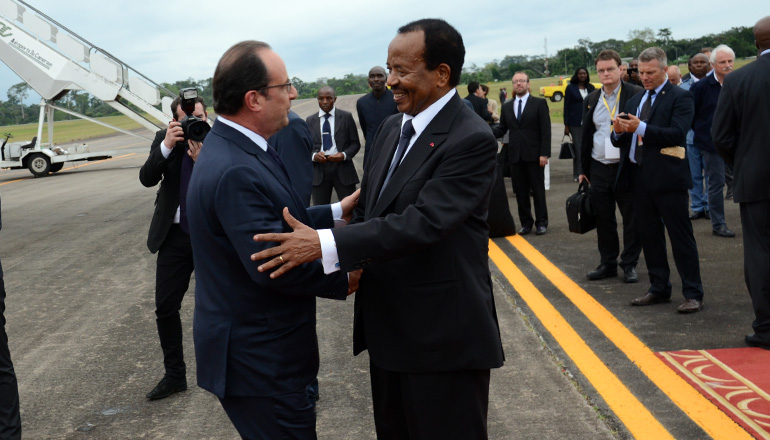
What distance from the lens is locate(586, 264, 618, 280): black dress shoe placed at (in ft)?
24.1

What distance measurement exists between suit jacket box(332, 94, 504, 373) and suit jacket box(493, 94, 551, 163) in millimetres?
7330

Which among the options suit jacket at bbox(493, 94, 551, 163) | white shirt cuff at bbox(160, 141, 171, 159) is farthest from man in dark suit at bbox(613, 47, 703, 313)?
suit jacket at bbox(493, 94, 551, 163)

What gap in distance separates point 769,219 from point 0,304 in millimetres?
4631

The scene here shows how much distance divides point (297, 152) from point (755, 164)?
9.94 ft

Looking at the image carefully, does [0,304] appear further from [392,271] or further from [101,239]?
[101,239]

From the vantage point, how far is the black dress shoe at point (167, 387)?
4.93 m

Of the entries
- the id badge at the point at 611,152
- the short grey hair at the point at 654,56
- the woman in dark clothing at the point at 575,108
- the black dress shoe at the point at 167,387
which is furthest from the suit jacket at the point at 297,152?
the woman in dark clothing at the point at 575,108

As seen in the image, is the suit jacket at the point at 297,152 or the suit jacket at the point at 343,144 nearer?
the suit jacket at the point at 297,152

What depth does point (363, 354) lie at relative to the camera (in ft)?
18.2

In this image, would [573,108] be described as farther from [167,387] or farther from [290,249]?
[290,249]

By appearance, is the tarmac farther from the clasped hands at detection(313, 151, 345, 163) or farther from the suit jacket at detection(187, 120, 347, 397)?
the clasped hands at detection(313, 151, 345, 163)

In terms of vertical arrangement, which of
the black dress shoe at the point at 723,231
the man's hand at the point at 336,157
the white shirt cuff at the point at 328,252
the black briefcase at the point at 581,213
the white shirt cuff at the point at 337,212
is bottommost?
the black dress shoe at the point at 723,231

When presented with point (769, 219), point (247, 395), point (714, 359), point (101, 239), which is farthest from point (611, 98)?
point (101, 239)

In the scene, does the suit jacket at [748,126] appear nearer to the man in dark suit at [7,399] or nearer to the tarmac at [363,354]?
the tarmac at [363,354]
